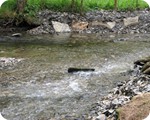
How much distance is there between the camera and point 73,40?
78.9 ft

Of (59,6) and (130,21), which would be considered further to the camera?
(59,6)

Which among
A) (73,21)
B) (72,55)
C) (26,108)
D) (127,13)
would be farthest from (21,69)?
(127,13)

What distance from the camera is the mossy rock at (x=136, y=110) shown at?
8.05 meters

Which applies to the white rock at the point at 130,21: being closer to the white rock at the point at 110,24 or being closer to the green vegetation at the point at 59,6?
the white rock at the point at 110,24

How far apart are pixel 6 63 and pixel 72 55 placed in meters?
3.42

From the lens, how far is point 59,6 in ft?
104

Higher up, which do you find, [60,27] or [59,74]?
[59,74]

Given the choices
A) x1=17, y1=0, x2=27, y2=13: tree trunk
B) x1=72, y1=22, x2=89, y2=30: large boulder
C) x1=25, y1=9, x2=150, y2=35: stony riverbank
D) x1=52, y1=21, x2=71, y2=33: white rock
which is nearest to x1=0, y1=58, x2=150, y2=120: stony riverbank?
x1=25, y1=9, x2=150, y2=35: stony riverbank

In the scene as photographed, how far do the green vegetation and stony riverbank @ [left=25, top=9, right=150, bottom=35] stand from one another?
0.81 meters

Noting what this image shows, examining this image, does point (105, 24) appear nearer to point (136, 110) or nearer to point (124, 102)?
point (124, 102)

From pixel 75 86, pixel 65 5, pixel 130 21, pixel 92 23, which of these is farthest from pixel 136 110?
pixel 65 5

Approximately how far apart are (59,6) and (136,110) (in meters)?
24.3

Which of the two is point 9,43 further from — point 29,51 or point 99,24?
point 99,24

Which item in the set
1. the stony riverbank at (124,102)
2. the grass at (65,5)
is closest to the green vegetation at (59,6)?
the grass at (65,5)
